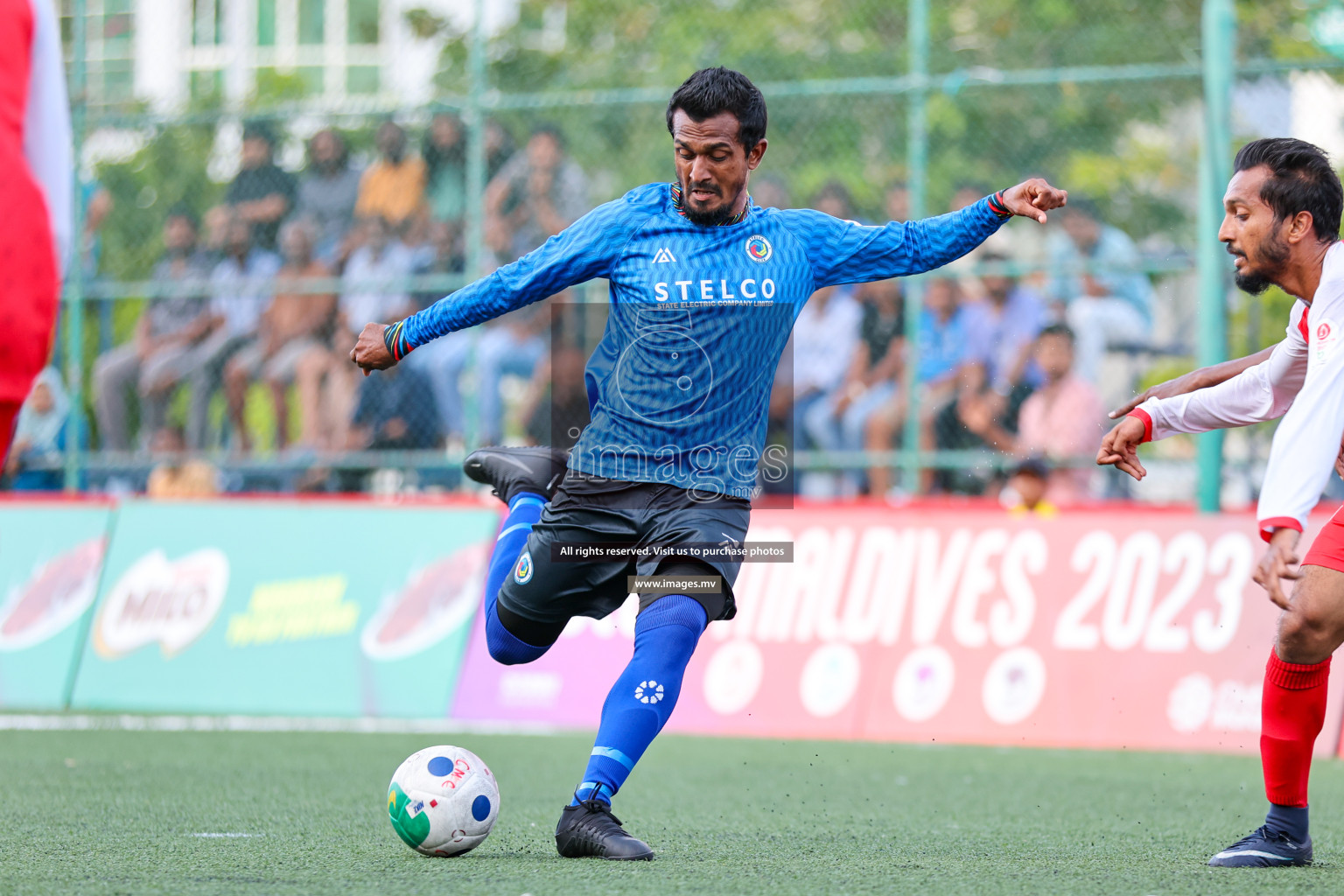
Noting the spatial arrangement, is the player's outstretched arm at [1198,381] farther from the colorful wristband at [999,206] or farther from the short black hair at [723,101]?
the short black hair at [723,101]

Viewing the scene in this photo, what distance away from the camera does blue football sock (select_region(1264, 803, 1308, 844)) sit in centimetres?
471

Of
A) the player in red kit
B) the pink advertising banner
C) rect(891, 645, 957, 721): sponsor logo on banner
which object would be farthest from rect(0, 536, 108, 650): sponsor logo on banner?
the player in red kit

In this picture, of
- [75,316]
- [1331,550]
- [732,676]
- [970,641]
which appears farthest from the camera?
[75,316]

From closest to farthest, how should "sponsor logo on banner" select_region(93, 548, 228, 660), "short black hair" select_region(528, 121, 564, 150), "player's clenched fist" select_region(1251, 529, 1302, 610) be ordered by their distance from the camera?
"player's clenched fist" select_region(1251, 529, 1302, 610) < "sponsor logo on banner" select_region(93, 548, 228, 660) < "short black hair" select_region(528, 121, 564, 150)

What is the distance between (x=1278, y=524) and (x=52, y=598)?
853 centimetres

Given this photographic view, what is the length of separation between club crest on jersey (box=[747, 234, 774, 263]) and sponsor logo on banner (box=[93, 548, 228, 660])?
6.27 meters

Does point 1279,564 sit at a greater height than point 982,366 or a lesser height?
lesser

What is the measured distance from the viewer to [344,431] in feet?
36.8

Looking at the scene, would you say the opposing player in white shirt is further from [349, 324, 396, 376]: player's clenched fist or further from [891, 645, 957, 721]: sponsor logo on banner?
[891, 645, 957, 721]: sponsor logo on banner

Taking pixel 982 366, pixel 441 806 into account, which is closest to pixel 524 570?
pixel 441 806

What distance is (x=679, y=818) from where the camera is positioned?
19.0ft

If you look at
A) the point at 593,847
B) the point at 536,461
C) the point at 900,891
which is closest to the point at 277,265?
the point at 536,461

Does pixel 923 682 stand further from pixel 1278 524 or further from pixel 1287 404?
pixel 1278 524

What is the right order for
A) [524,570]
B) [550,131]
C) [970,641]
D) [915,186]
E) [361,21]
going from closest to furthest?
[524,570] < [970,641] < [915,186] < [550,131] < [361,21]
